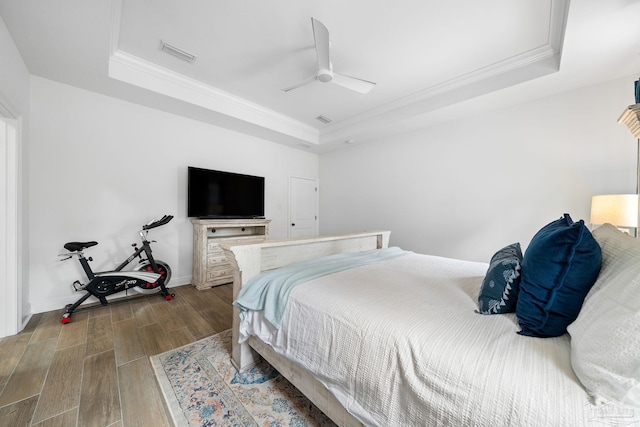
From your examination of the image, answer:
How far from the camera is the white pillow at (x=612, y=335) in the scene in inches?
22.4

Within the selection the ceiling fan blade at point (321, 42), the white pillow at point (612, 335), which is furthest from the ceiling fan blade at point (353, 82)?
the white pillow at point (612, 335)

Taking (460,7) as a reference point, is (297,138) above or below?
below

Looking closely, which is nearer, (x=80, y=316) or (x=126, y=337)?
(x=126, y=337)

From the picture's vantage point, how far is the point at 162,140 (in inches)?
130

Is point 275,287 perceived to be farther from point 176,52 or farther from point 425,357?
point 176,52

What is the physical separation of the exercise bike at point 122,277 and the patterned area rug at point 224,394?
1.32m

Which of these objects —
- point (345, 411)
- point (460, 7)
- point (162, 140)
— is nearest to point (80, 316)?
point (162, 140)

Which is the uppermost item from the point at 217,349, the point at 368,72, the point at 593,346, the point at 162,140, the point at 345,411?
the point at 368,72

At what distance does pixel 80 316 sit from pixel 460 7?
4.62 metres

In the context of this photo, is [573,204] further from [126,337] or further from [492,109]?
[126,337]

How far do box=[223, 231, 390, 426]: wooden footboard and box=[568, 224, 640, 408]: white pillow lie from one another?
2.76ft

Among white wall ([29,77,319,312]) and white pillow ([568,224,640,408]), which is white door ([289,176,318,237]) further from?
white pillow ([568,224,640,408])

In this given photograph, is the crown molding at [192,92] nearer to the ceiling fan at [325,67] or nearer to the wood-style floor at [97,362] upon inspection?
the ceiling fan at [325,67]

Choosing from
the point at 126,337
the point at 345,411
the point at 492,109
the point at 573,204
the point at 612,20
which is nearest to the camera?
the point at 345,411
